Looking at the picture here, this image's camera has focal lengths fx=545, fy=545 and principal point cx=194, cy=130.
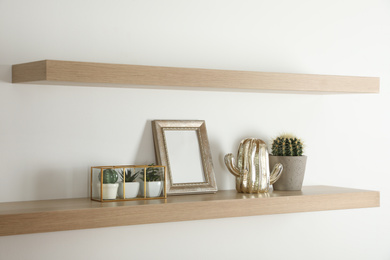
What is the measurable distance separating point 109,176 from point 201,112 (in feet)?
1.54

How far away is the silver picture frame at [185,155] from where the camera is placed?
6.10ft

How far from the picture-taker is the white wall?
173 centimetres

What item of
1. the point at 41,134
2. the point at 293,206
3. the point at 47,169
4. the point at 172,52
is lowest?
the point at 293,206

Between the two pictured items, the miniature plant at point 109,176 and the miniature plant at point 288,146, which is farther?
the miniature plant at point 288,146

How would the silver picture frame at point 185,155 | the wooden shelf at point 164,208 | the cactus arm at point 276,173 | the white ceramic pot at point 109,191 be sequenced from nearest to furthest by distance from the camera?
the wooden shelf at point 164,208, the white ceramic pot at point 109,191, the silver picture frame at point 185,155, the cactus arm at point 276,173

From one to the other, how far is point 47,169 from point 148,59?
1.67 ft

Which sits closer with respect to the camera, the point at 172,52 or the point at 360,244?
the point at 172,52

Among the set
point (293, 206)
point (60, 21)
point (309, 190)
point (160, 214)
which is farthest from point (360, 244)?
point (60, 21)

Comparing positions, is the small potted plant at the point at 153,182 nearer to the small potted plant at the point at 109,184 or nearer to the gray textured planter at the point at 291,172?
→ the small potted plant at the point at 109,184

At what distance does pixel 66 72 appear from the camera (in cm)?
154

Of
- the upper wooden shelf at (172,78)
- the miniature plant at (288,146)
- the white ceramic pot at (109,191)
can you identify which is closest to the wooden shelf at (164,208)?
the white ceramic pot at (109,191)

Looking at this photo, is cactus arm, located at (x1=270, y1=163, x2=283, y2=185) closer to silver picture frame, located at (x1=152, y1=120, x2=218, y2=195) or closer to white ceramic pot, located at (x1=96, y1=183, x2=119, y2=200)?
silver picture frame, located at (x1=152, y1=120, x2=218, y2=195)

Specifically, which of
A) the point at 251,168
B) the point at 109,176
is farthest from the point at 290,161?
the point at 109,176

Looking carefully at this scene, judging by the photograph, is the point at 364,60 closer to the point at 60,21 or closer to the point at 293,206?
the point at 293,206
